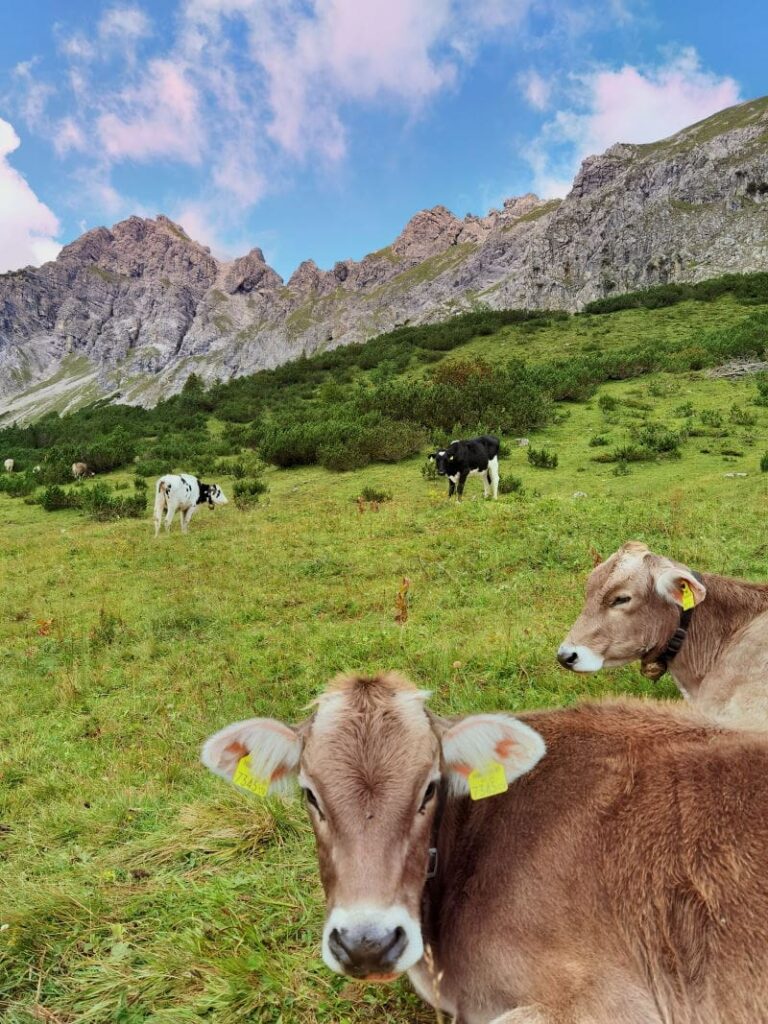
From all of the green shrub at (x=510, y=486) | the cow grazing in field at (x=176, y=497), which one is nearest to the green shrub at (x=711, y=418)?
the green shrub at (x=510, y=486)

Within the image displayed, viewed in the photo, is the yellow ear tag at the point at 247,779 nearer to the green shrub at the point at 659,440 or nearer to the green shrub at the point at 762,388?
the green shrub at the point at 659,440

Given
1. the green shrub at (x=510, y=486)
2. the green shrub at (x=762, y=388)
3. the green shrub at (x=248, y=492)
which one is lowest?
the green shrub at (x=510, y=486)

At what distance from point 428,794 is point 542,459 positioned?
19.1 meters

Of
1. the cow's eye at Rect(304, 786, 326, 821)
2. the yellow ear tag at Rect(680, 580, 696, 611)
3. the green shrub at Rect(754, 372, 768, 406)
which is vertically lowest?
the cow's eye at Rect(304, 786, 326, 821)

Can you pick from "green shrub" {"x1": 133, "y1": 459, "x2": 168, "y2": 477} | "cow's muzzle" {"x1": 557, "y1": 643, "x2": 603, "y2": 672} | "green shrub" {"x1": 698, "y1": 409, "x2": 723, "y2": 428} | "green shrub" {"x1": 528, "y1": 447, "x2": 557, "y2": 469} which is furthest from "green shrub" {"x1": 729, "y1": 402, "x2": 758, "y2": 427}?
"green shrub" {"x1": 133, "y1": 459, "x2": 168, "y2": 477}

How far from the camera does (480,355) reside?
1590 inches

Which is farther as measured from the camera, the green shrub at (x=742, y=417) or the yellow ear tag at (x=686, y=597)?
the green shrub at (x=742, y=417)

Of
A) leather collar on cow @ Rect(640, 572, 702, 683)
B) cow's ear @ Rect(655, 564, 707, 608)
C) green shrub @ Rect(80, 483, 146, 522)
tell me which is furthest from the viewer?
green shrub @ Rect(80, 483, 146, 522)

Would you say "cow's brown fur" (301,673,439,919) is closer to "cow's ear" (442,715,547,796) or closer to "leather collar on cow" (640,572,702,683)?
"cow's ear" (442,715,547,796)

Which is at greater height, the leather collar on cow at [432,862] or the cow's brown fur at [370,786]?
the cow's brown fur at [370,786]

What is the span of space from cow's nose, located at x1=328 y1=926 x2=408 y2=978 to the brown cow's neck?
4346 mm

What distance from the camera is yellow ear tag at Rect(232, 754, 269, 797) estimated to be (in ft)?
8.57

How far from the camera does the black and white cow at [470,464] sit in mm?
18328

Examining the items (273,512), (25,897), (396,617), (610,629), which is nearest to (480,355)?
(273,512)
